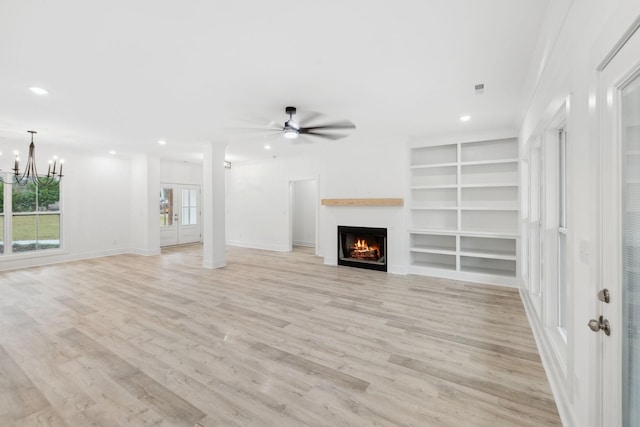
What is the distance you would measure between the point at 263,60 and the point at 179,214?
777 cm

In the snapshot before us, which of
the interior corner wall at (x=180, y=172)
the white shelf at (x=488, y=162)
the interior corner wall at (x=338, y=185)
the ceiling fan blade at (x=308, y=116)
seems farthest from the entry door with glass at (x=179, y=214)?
the white shelf at (x=488, y=162)

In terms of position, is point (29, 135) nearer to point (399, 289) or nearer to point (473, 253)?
point (399, 289)

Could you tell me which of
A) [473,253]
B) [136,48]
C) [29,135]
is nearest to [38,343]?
[136,48]

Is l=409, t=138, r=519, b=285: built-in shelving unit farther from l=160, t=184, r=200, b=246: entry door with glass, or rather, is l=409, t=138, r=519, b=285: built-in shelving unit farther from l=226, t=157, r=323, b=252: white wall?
l=160, t=184, r=200, b=246: entry door with glass

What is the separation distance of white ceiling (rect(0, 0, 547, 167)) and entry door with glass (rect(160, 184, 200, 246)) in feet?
14.6

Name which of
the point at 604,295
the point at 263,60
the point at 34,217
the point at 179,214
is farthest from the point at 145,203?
the point at 604,295

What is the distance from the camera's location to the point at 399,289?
4.56 m

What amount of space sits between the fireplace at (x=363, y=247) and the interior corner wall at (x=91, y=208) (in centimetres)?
602

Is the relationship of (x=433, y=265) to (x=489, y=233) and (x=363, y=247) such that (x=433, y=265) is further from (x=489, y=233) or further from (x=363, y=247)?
(x=363, y=247)

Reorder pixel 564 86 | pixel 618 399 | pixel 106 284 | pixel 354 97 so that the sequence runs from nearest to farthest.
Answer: pixel 618 399, pixel 564 86, pixel 354 97, pixel 106 284

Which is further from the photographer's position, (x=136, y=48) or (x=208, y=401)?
(x=136, y=48)

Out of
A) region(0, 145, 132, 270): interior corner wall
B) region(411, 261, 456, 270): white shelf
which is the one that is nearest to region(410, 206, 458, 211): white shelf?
region(411, 261, 456, 270): white shelf

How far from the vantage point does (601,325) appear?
4.14 ft

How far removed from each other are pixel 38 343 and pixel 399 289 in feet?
14.2
